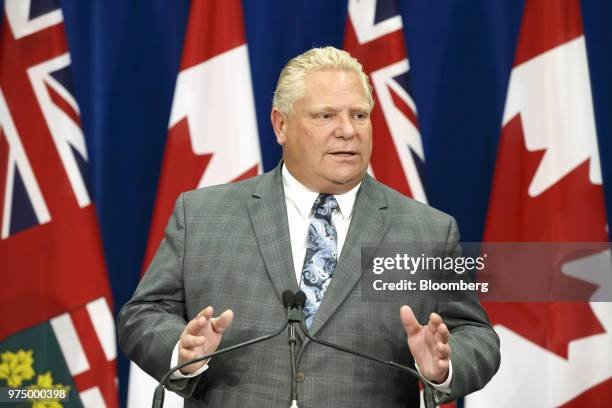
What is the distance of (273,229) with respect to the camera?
238cm

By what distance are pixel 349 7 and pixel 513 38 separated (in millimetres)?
729

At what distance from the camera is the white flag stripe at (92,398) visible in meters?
3.55

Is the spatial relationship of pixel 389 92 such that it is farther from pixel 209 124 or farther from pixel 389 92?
pixel 209 124

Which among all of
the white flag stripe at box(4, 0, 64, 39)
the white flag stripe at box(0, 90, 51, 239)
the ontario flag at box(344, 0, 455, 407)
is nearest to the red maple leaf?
the ontario flag at box(344, 0, 455, 407)

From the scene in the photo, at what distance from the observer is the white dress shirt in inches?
93.3

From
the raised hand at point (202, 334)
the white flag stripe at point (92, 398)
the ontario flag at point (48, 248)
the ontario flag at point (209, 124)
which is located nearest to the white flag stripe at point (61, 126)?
the ontario flag at point (48, 248)

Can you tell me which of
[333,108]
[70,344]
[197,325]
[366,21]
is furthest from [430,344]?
[70,344]

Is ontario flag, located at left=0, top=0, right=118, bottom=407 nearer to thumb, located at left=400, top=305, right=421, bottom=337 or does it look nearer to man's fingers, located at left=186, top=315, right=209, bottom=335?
man's fingers, located at left=186, top=315, right=209, bottom=335

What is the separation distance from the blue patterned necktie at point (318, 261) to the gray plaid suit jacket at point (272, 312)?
4cm

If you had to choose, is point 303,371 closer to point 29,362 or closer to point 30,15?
point 29,362

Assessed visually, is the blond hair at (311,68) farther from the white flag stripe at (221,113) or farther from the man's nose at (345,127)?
the white flag stripe at (221,113)

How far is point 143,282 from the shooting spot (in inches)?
92.4

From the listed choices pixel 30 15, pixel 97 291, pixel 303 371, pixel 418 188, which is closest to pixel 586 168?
pixel 418 188

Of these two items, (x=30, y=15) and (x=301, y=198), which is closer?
(x=301, y=198)
